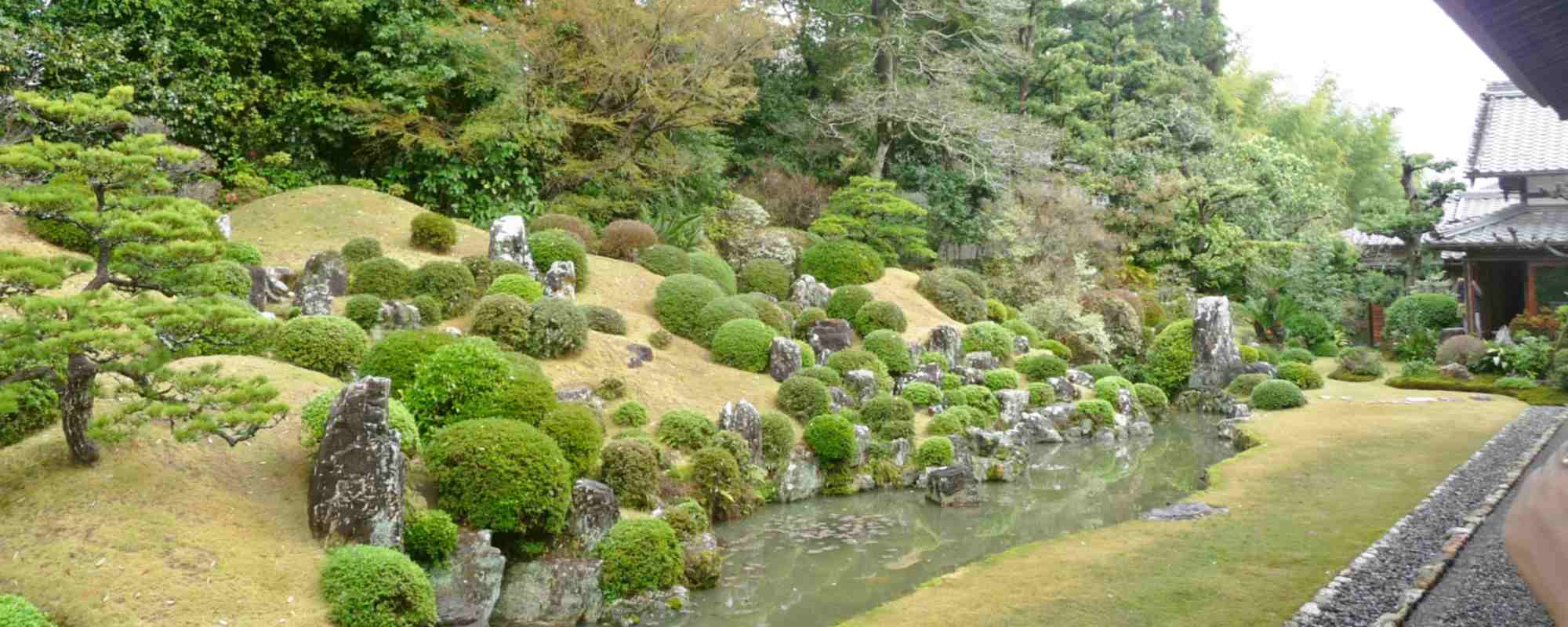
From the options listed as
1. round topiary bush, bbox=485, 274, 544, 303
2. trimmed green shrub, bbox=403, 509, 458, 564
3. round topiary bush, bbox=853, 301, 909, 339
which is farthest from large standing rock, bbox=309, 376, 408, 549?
round topiary bush, bbox=853, 301, 909, 339

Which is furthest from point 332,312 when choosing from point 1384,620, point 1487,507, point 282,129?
point 1487,507

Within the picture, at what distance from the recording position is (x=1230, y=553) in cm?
948

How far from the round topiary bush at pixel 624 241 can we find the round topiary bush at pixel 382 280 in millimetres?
4993

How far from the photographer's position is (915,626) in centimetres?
794

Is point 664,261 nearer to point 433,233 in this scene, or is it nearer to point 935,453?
point 433,233

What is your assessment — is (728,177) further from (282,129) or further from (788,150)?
(282,129)

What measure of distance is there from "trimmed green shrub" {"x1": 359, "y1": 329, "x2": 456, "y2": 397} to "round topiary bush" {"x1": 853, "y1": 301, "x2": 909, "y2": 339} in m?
9.52

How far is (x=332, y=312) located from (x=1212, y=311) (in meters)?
17.7

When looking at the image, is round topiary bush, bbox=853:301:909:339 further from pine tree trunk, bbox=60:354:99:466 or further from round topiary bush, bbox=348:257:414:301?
pine tree trunk, bbox=60:354:99:466

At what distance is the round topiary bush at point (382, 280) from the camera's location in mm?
14375

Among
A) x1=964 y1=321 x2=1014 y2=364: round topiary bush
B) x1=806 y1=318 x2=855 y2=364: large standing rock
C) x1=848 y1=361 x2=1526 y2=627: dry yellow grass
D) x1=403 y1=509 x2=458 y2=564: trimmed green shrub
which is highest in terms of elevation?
x1=806 y1=318 x2=855 y2=364: large standing rock

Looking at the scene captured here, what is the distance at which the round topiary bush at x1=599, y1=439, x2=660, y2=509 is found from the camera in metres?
10.5

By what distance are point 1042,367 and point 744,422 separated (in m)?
8.93

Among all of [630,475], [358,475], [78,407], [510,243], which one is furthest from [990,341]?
[78,407]
